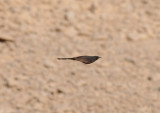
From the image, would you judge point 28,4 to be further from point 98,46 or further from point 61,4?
point 98,46

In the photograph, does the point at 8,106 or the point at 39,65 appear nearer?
the point at 8,106

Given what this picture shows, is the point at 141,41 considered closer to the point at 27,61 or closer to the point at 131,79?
the point at 131,79

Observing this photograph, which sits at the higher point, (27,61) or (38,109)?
(27,61)

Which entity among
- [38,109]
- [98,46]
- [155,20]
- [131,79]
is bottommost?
[38,109]

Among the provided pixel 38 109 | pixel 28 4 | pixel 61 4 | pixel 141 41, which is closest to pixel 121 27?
pixel 141 41

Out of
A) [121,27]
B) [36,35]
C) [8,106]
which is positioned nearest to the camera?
[8,106]

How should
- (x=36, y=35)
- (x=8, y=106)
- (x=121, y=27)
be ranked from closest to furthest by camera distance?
(x=8, y=106) → (x=36, y=35) → (x=121, y=27)
